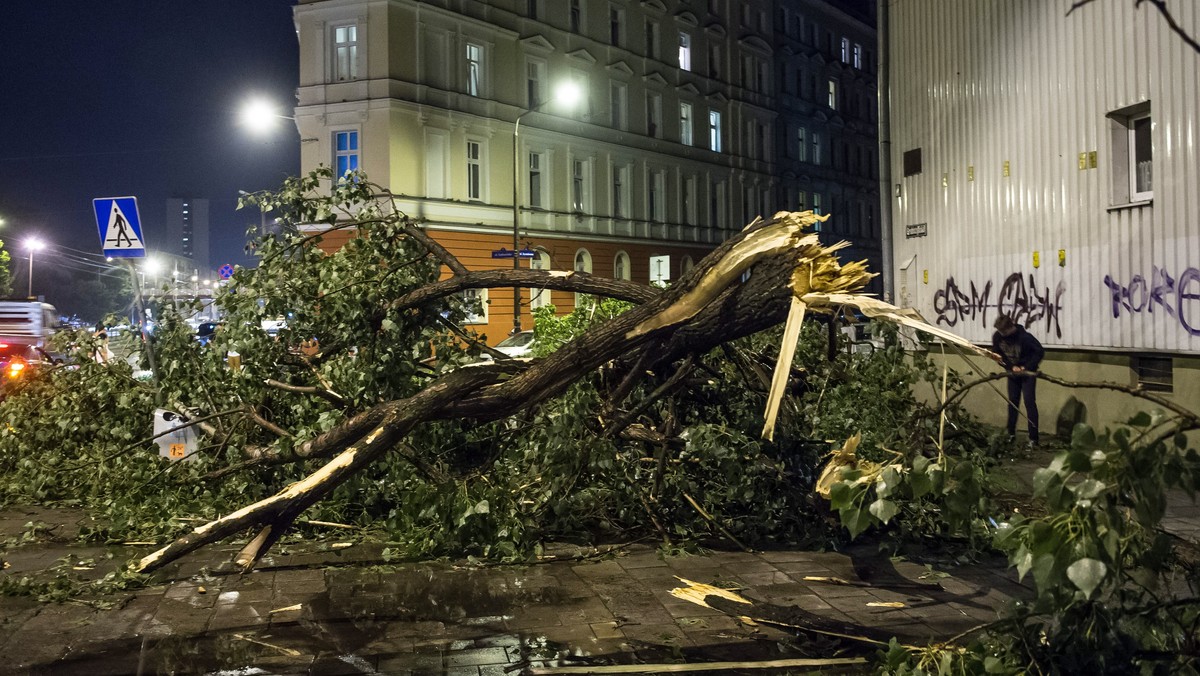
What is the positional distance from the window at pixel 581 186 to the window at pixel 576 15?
5094 mm

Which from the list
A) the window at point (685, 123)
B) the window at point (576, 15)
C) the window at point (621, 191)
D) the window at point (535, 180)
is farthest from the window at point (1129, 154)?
the window at point (685, 123)

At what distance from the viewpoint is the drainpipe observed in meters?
15.5

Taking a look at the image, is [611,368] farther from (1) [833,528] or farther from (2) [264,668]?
(2) [264,668]

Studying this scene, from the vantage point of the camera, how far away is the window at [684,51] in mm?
42625

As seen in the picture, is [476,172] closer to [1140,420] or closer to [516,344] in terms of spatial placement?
[516,344]

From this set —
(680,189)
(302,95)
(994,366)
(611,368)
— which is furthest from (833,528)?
(680,189)

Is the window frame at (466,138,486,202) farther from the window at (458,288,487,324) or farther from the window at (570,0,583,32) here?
the window at (458,288,487,324)

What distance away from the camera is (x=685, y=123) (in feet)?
141

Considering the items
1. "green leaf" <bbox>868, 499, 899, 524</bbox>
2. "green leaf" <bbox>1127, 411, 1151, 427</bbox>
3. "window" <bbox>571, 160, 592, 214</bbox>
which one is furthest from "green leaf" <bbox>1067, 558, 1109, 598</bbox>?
"window" <bbox>571, 160, 592, 214</bbox>

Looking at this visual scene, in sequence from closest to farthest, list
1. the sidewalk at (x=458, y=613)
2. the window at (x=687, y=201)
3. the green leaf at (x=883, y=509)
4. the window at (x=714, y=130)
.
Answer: the green leaf at (x=883, y=509)
the sidewalk at (x=458, y=613)
the window at (x=687, y=201)
the window at (x=714, y=130)

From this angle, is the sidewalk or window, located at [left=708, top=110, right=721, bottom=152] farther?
window, located at [left=708, top=110, right=721, bottom=152]

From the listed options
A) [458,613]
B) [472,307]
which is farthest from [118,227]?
[458,613]

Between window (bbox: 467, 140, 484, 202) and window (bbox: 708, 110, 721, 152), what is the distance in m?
14.6

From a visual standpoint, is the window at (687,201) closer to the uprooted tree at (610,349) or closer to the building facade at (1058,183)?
the building facade at (1058,183)
